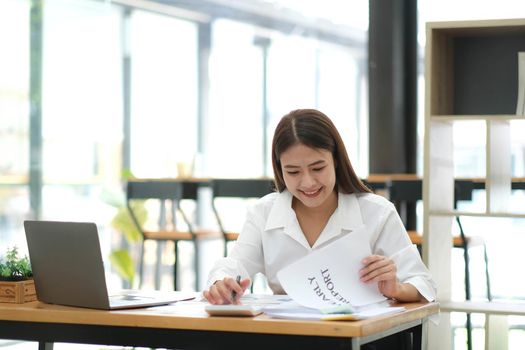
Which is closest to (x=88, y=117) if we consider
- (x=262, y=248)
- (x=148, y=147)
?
(x=148, y=147)

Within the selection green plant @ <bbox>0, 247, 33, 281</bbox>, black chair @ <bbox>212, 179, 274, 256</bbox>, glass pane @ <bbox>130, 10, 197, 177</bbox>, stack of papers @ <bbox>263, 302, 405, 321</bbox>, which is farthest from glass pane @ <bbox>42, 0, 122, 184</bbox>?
stack of papers @ <bbox>263, 302, 405, 321</bbox>

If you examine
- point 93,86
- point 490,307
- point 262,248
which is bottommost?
point 490,307

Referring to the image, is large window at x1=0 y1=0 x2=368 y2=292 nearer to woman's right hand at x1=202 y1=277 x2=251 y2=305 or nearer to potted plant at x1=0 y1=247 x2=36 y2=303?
potted plant at x1=0 y1=247 x2=36 y2=303

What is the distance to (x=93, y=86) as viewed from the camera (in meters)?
6.73

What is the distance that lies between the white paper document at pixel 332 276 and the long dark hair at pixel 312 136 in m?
0.42

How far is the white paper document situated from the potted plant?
690mm

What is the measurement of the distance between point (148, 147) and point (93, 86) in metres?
0.76

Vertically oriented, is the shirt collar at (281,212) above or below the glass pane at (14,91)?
below

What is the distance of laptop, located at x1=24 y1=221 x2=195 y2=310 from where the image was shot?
2199 millimetres

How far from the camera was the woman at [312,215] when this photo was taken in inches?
100

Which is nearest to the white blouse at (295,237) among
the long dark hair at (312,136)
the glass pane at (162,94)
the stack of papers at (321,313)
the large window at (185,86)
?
the long dark hair at (312,136)

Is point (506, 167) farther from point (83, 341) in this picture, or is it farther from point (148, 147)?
point (148, 147)

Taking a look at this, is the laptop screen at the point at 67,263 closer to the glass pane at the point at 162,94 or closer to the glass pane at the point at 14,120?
the glass pane at the point at 14,120

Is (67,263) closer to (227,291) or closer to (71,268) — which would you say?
(71,268)
